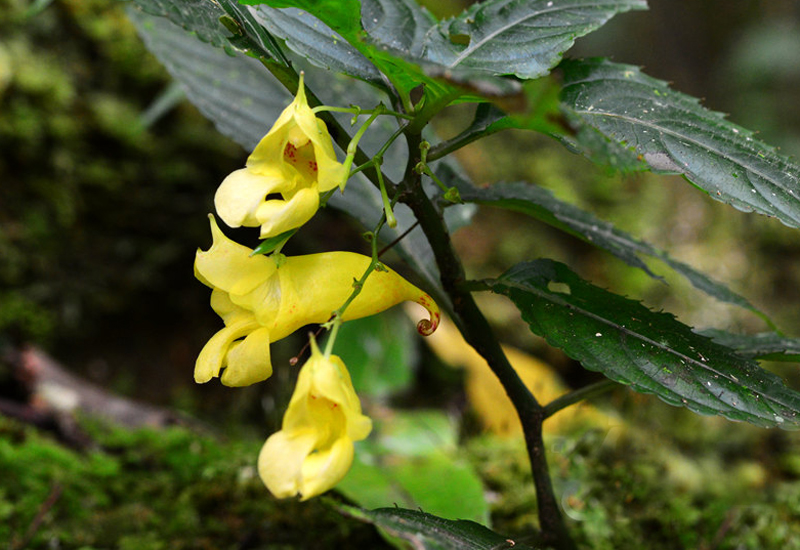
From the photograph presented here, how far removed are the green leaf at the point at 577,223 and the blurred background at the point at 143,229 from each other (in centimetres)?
63

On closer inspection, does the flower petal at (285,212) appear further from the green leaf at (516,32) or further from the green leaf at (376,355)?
the green leaf at (376,355)

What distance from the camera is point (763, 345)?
753mm

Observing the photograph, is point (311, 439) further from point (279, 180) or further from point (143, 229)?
point (143, 229)

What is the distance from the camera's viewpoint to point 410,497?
Answer: 1.05 meters

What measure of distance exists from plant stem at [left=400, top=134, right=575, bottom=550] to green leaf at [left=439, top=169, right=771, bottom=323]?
3.7 inches

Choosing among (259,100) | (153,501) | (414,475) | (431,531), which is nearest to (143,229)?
(153,501)

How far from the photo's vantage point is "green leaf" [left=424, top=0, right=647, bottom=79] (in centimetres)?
60

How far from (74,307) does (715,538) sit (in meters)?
1.73

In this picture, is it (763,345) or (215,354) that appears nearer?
(215,354)

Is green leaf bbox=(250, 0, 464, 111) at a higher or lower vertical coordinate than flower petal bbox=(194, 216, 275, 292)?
higher

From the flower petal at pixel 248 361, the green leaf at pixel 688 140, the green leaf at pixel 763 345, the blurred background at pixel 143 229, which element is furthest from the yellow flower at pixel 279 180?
the blurred background at pixel 143 229

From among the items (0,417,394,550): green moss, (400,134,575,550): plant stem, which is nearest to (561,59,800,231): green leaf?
(400,134,575,550): plant stem

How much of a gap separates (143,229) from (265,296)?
1.58 meters

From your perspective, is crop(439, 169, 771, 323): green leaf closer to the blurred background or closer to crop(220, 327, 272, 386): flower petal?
crop(220, 327, 272, 386): flower petal
